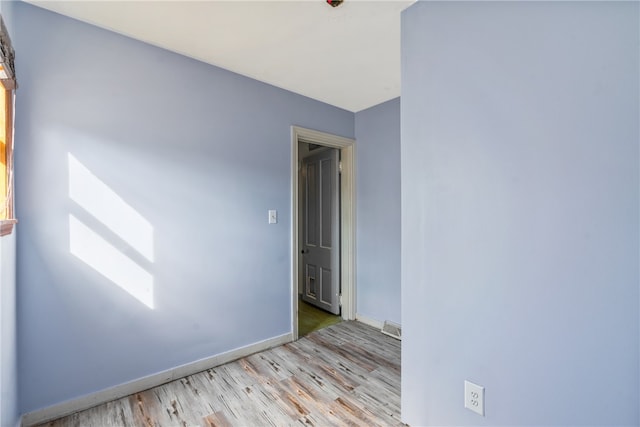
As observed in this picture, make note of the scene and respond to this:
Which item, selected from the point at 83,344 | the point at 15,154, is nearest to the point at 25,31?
the point at 15,154

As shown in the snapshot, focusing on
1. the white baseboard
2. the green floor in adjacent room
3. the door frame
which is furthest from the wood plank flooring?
the door frame

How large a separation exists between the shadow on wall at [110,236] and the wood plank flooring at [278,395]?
64 centimetres

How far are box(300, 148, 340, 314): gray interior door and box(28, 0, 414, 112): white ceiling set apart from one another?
125 centimetres

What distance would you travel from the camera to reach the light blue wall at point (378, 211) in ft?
9.66

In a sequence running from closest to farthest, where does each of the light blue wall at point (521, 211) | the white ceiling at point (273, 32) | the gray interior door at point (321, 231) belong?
1. the light blue wall at point (521, 211)
2. the white ceiling at point (273, 32)
3. the gray interior door at point (321, 231)

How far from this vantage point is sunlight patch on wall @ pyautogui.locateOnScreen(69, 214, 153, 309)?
176 centimetres

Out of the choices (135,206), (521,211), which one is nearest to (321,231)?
(135,206)

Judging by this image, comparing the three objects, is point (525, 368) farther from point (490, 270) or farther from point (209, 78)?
point (209, 78)

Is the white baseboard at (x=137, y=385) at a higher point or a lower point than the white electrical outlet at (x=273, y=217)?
lower

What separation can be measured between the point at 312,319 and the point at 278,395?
1452 mm

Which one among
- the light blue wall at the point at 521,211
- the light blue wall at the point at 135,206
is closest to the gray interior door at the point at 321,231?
the light blue wall at the point at 135,206

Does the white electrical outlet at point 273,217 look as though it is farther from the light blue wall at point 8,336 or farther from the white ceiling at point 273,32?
the light blue wall at point 8,336

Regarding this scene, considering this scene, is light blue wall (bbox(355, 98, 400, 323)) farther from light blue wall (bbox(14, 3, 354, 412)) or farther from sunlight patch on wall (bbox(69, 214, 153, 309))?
sunlight patch on wall (bbox(69, 214, 153, 309))

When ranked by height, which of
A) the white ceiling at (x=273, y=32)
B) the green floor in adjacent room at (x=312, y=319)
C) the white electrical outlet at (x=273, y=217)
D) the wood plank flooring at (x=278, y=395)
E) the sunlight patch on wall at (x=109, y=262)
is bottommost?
the green floor in adjacent room at (x=312, y=319)
